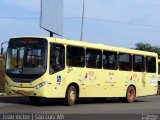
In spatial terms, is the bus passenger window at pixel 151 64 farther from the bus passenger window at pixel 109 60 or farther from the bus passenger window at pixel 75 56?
the bus passenger window at pixel 75 56

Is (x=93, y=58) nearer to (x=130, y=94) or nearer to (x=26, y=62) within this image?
(x=26, y=62)

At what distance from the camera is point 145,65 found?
28.0 m

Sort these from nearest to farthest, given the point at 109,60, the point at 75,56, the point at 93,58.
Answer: the point at 75,56 < the point at 93,58 < the point at 109,60

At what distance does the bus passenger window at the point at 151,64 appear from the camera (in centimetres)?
2826

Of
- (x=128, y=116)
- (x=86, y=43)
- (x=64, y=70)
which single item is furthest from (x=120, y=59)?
(x=128, y=116)

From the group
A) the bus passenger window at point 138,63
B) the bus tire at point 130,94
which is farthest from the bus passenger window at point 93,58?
the bus passenger window at point 138,63

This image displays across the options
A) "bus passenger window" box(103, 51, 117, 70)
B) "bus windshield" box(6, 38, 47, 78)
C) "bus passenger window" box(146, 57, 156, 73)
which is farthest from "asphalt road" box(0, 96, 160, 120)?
"bus passenger window" box(146, 57, 156, 73)

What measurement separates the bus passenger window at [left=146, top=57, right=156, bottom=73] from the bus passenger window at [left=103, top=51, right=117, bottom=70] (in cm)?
368

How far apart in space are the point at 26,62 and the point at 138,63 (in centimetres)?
861

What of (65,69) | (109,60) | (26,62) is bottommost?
(65,69)

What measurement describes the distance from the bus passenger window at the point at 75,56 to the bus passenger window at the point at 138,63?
5.11 m

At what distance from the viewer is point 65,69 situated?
70.2 feet

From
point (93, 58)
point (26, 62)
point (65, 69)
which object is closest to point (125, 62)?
point (93, 58)

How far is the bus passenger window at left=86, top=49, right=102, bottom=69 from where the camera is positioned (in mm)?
23016
